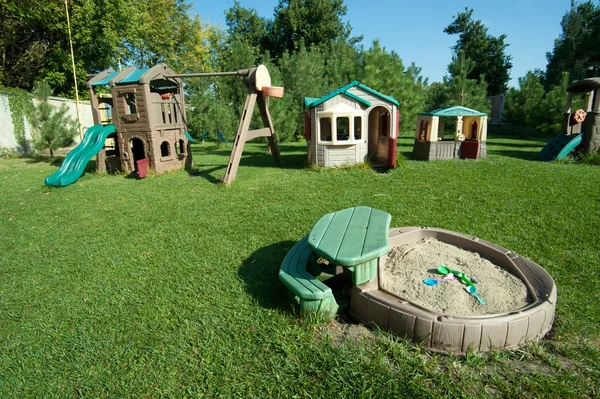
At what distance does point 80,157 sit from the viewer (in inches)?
337

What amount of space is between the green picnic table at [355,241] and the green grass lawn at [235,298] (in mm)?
453

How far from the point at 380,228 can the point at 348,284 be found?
2.00 ft

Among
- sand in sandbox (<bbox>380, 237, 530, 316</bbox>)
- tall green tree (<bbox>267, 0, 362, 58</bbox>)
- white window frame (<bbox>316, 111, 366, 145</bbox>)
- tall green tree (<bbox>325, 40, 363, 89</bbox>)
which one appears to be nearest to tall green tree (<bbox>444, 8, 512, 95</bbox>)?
tall green tree (<bbox>267, 0, 362, 58</bbox>)

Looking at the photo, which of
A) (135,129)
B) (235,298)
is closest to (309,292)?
(235,298)

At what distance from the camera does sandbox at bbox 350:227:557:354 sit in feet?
7.06

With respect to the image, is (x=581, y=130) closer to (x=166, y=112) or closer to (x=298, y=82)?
(x=298, y=82)

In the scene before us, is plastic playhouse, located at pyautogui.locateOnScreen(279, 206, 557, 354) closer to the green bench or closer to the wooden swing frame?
the green bench

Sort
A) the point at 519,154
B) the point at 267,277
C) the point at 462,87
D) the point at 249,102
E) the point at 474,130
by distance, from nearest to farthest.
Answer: the point at 267,277 < the point at 249,102 < the point at 474,130 < the point at 519,154 < the point at 462,87

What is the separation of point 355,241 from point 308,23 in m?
33.5

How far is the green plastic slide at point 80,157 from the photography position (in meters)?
7.78

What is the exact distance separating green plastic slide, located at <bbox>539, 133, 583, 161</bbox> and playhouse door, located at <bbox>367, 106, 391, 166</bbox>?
14.3 ft

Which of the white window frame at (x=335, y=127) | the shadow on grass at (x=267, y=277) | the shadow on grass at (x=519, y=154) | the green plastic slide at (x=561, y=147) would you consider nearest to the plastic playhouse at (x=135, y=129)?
the white window frame at (x=335, y=127)

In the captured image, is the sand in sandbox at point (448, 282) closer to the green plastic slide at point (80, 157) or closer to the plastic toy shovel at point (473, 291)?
the plastic toy shovel at point (473, 291)

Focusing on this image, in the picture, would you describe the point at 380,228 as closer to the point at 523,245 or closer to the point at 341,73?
the point at 523,245
